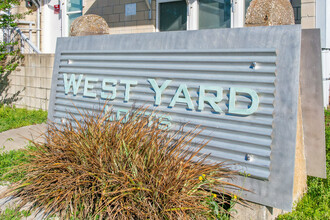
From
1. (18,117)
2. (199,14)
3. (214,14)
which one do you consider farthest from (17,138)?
(214,14)

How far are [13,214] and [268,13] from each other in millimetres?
3269

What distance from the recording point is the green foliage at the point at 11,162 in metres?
4.17

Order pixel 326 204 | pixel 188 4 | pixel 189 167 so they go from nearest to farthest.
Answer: pixel 189 167
pixel 326 204
pixel 188 4

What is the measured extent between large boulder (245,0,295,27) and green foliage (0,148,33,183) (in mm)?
3046

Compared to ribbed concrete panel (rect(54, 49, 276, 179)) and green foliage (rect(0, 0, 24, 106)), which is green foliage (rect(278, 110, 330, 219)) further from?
green foliage (rect(0, 0, 24, 106))

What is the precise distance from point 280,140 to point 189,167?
0.84 meters

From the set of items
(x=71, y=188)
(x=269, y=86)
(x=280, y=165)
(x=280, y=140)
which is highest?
(x=269, y=86)

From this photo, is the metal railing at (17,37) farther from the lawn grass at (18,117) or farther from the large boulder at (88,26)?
the large boulder at (88,26)

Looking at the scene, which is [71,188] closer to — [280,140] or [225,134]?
[225,134]

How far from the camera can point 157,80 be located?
3.91m

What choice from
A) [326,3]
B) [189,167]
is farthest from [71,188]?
[326,3]

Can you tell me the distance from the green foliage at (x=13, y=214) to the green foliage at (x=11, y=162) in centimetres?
74

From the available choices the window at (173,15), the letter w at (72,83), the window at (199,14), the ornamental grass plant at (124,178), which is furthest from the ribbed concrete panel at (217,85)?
the window at (173,15)

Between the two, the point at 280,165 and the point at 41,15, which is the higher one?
the point at 41,15
